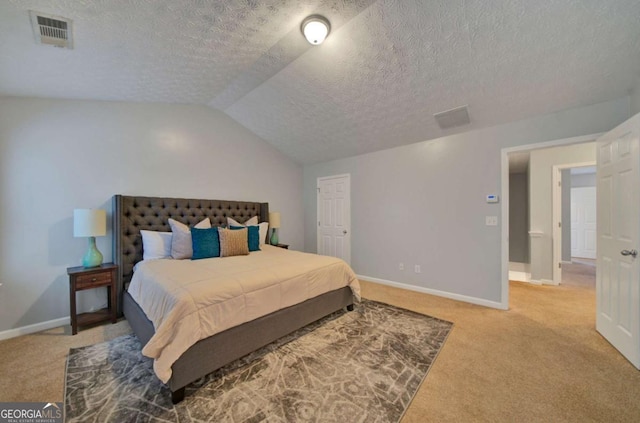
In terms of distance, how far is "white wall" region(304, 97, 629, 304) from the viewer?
2.91m

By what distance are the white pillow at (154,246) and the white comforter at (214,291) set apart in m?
0.21

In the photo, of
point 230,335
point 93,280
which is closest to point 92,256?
point 93,280

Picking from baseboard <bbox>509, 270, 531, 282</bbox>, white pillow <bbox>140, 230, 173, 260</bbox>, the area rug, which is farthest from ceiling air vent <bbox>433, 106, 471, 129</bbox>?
white pillow <bbox>140, 230, 173, 260</bbox>

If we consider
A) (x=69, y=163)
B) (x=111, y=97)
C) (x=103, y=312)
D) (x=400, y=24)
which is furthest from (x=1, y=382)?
(x=400, y=24)

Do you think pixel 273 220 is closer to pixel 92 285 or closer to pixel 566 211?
pixel 92 285

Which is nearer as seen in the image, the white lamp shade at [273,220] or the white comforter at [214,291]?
the white comforter at [214,291]

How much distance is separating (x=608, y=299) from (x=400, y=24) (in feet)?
10.5

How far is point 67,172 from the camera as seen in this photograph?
9.05ft

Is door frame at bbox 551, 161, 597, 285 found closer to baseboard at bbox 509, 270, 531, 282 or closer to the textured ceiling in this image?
baseboard at bbox 509, 270, 531, 282

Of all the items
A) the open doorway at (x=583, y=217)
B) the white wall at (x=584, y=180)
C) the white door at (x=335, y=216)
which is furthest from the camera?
the white wall at (x=584, y=180)

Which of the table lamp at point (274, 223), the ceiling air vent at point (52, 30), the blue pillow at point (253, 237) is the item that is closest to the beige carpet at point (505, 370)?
the blue pillow at point (253, 237)

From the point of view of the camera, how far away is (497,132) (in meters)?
3.11

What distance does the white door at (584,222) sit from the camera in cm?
661

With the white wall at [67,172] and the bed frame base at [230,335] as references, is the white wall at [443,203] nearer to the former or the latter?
the bed frame base at [230,335]
